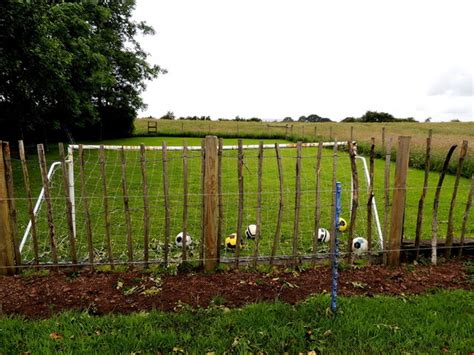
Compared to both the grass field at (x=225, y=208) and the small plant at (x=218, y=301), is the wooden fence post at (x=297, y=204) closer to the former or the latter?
the grass field at (x=225, y=208)

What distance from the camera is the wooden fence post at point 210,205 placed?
16.2ft

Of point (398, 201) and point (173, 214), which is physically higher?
point (398, 201)

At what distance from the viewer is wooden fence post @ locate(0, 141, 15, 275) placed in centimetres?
483

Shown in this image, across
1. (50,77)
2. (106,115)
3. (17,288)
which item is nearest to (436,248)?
(17,288)

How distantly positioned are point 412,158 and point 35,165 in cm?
1670

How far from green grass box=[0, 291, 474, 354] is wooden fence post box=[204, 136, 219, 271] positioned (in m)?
1.10

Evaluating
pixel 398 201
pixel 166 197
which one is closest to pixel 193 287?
pixel 166 197

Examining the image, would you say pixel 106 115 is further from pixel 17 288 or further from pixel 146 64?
→ pixel 17 288

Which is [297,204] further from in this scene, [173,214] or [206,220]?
[173,214]

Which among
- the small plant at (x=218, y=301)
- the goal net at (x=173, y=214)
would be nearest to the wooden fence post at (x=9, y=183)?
the goal net at (x=173, y=214)

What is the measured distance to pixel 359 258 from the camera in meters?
5.38

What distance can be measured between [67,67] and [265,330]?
1455cm

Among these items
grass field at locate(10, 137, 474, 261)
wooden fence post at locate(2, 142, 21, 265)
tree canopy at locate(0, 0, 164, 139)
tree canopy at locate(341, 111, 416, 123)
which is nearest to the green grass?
wooden fence post at locate(2, 142, 21, 265)

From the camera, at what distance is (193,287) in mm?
4523
